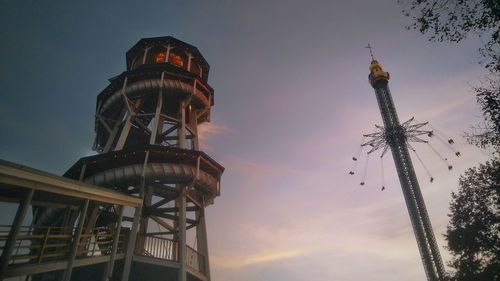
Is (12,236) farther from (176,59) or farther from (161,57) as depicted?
(176,59)

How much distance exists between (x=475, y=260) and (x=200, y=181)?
22217 millimetres

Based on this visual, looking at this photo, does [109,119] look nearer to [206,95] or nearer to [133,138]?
[133,138]

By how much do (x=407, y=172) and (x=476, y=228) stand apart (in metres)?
15.6

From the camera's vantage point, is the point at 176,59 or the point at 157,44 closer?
the point at 157,44

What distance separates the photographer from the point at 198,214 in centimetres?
2414

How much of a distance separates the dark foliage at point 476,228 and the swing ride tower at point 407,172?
774cm

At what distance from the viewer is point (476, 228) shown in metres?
25.2

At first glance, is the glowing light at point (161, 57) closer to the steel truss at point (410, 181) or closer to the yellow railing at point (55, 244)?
the yellow railing at point (55, 244)

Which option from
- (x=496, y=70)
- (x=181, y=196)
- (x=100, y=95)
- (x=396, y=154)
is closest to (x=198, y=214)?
(x=181, y=196)

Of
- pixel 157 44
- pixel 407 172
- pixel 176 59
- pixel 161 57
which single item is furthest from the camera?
pixel 407 172

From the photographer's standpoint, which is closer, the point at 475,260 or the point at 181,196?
the point at 181,196

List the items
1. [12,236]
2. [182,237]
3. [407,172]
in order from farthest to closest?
[407,172], [182,237], [12,236]

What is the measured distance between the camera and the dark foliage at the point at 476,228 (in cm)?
2356

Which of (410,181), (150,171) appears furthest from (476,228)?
(150,171)
